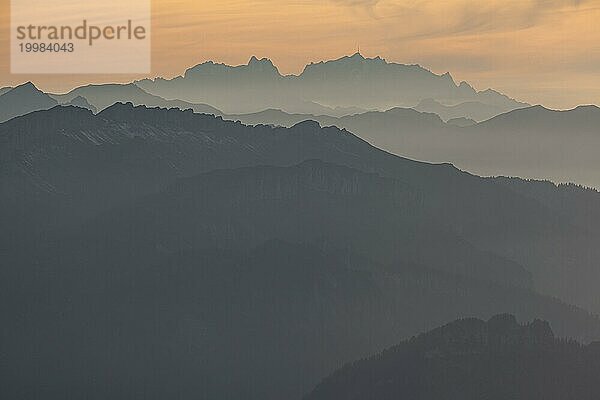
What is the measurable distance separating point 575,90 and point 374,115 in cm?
366

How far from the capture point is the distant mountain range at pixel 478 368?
619 inches

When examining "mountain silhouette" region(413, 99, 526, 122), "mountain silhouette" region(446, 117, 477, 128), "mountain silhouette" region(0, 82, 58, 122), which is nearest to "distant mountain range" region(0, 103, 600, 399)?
"mountain silhouette" region(0, 82, 58, 122)

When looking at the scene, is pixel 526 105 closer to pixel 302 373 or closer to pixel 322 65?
pixel 322 65

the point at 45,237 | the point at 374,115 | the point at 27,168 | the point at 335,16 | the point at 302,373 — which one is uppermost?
the point at 335,16

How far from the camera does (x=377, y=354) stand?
52.6 feet

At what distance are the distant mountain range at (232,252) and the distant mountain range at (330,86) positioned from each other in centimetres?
90

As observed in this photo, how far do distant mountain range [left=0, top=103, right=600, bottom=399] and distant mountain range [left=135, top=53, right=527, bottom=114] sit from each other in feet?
2.94

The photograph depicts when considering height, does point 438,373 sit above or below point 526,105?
below

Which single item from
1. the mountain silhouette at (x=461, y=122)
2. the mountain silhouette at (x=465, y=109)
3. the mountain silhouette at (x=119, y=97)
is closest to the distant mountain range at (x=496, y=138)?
the mountain silhouette at (x=461, y=122)

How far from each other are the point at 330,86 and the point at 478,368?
6.64 meters

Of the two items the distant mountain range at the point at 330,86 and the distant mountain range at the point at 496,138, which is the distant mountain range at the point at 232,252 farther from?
the distant mountain range at the point at 330,86

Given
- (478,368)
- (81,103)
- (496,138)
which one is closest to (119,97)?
(81,103)

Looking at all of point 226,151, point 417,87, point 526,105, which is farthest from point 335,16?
point 226,151

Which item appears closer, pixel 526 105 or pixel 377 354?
pixel 526 105
